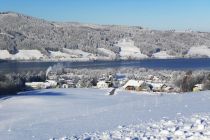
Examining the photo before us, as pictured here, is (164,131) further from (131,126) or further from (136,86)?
(136,86)

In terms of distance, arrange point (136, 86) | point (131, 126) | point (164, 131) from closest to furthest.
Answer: point (164, 131)
point (131, 126)
point (136, 86)

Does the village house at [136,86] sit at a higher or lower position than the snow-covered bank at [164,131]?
lower

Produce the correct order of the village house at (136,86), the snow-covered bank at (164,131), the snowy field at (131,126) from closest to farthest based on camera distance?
1. the snow-covered bank at (164,131)
2. the snowy field at (131,126)
3. the village house at (136,86)

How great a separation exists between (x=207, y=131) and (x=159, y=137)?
1167 millimetres

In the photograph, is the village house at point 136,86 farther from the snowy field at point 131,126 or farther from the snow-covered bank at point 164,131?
the snow-covered bank at point 164,131

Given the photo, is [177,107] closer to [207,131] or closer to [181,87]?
[207,131]

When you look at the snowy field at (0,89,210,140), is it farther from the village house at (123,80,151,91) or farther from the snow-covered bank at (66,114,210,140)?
the village house at (123,80,151,91)

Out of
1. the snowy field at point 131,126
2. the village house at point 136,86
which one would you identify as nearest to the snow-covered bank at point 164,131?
the snowy field at point 131,126

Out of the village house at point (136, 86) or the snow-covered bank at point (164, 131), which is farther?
the village house at point (136, 86)

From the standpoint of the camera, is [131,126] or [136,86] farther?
[136,86]

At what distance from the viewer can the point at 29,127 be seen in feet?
→ 48.7

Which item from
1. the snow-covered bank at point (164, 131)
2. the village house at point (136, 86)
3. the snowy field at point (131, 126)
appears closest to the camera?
the snow-covered bank at point (164, 131)

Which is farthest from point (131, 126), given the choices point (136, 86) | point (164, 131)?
point (136, 86)

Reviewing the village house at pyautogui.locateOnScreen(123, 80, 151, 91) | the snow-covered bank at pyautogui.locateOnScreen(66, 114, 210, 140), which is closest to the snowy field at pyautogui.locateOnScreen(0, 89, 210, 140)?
the snow-covered bank at pyautogui.locateOnScreen(66, 114, 210, 140)
